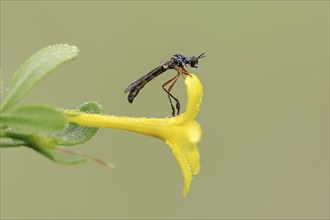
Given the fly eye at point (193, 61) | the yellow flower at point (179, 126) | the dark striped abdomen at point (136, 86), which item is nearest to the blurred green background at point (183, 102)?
the fly eye at point (193, 61)

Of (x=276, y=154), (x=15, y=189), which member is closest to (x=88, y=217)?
(x=15, y=189)

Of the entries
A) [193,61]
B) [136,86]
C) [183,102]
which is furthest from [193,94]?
[183,102]

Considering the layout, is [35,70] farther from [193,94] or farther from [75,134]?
[193,94]

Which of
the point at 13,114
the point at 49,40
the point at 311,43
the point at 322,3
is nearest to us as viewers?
the point at 13,114

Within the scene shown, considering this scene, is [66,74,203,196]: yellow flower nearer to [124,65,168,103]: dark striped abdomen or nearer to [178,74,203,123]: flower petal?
[178,74,203,123]: flower petal

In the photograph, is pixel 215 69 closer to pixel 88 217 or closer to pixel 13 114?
pixel 88 217

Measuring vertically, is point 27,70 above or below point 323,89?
below
